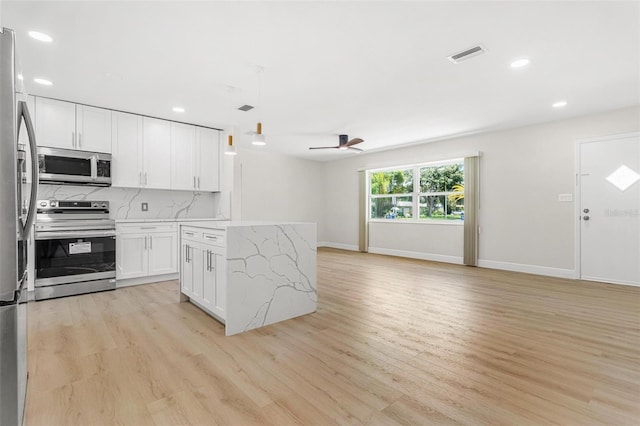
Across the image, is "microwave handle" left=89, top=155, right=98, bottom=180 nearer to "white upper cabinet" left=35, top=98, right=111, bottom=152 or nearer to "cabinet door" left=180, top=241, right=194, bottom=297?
"white upper cabinet" left=35, top=98, right=111, bottom=152

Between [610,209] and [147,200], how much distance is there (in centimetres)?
726

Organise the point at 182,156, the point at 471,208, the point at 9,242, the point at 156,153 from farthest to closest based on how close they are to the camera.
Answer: the point at 471,208, the point at 182,156, the point at 156,153, the point at 9,242

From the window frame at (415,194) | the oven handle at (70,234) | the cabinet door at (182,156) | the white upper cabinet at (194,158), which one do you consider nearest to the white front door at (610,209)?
the window frame at (415,194)

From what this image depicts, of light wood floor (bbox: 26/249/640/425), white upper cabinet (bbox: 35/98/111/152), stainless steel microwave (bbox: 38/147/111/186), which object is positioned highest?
white upper cabinet (bbox: 35/98/111/152)

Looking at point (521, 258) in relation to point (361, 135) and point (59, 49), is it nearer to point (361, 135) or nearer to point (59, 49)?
point (361, 135)

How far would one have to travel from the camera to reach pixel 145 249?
444 cm

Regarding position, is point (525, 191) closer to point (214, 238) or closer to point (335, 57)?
point (335, 57)

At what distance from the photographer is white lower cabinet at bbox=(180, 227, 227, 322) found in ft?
8.91

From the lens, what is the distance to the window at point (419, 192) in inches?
249

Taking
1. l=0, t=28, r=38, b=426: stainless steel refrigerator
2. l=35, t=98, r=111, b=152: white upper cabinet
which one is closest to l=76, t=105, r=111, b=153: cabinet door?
l=35, t=98, r=111, b=152: white upper cabinet

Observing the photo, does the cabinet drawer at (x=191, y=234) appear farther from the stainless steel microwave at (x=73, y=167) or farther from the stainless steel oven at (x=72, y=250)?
the stainless steel microwave at (x=73, y=167)

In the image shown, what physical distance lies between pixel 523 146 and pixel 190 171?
584cm

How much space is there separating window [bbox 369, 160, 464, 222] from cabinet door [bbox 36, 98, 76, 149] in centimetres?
612

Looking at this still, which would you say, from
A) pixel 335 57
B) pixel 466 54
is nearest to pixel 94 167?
pixel 335 57
